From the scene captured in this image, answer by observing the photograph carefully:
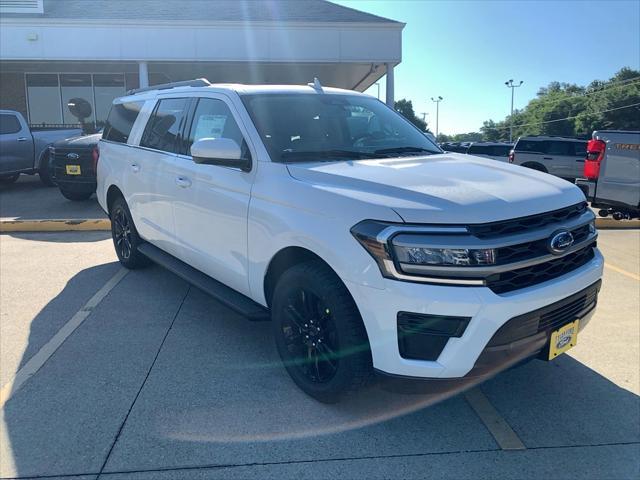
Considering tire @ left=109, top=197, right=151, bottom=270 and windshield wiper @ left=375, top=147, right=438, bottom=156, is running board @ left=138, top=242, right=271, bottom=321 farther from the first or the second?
windshield wiper @ left=375, top=147, right=438, bottom=156

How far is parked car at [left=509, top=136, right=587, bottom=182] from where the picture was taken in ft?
60.2

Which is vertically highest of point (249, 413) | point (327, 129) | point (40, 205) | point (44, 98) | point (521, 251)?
point (44, 98)

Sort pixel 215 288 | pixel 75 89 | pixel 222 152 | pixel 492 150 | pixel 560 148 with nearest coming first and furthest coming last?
pixel 222 152, pixel 215 288, pixel 560 148, pixel 75 89, pixel 492 150

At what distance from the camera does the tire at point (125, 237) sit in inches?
218

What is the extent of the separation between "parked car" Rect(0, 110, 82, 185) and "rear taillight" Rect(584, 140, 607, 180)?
436 inches

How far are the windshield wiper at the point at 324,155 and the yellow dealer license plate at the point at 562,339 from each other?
1.59 meters

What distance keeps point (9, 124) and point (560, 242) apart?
1262 centimetres

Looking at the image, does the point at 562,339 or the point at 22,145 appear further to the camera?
the point at 22,145

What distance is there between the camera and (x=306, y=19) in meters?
15.1

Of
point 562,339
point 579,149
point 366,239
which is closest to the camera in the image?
point 366,239

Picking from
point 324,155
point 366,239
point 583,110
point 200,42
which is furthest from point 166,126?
point 583,110

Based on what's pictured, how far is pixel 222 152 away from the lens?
3361mm

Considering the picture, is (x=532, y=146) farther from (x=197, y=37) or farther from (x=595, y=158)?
(x=197, y=37)

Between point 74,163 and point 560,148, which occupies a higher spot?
point 560,148
